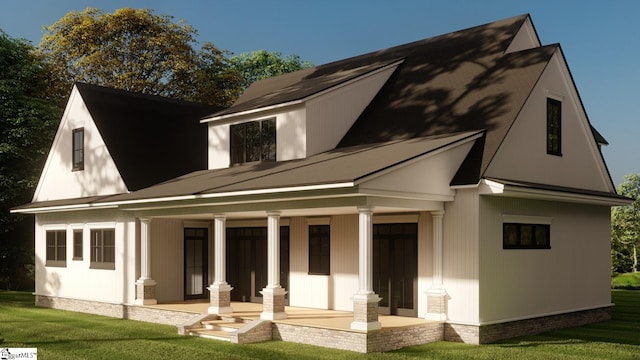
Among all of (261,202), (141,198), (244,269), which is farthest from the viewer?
(244,269)

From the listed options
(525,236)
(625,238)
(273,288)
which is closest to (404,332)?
(273,288)

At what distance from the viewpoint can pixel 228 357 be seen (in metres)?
→ 14.8

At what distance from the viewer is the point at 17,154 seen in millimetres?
31469

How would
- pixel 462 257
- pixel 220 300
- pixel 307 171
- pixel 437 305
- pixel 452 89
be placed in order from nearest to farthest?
pixel 462 257
pixel 437 305
pixel 307 171
pixel 220 300
pixel 452 89

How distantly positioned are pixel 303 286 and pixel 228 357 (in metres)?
6.29

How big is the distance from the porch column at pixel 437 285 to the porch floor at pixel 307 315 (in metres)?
0.32

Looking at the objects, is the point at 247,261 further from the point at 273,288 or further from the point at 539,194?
the point at 539,194

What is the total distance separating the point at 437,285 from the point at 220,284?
5876mm

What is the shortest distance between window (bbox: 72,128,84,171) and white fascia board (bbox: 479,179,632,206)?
15.2m

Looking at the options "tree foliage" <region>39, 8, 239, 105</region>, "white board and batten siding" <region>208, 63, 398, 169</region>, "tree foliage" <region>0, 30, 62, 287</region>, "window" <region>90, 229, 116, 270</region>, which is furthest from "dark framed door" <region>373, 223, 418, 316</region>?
"tree foliage" <region>39, 8, 239, 105</region>

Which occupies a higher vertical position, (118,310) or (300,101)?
(300,101)

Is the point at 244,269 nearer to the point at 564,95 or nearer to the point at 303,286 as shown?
the point at 303,286

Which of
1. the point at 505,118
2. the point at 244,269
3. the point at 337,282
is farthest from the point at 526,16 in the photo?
the point at 244,269

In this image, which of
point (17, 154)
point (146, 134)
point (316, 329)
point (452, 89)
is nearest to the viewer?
point (316, 329)
